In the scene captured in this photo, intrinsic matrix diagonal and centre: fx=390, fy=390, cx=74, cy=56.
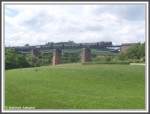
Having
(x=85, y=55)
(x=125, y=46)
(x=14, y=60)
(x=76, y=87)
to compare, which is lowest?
(x=76, y=87)

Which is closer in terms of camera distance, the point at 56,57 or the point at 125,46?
the point at 125,46

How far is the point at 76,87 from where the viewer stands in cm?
1205

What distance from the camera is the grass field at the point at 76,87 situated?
34.0ft

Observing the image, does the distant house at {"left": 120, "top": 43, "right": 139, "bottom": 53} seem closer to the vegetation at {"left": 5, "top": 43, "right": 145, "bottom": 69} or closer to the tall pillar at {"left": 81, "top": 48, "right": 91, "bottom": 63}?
the vegetation at {"left": 5, "top": 43, "right": 145, "bottom": 69}

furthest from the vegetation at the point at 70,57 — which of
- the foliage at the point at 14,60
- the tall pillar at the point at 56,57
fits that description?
the tall pillar at the point at 56,57

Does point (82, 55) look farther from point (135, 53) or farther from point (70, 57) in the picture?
point (135, 53)

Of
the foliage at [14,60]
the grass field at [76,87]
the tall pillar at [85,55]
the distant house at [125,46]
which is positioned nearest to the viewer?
the grass field at [76,87]

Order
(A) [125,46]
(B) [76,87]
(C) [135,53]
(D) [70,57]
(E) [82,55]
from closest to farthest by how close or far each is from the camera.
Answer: (A) [125,46]
(E) [82,55]
(D) [70,57]
(C) [135,53]
(B) [76,87]

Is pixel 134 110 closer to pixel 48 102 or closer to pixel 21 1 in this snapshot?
pixel 48 102

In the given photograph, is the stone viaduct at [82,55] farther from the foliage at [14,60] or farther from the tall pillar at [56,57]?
the foliage at [14,60]

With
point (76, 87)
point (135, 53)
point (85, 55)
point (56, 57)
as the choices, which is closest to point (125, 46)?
point (135, 53)

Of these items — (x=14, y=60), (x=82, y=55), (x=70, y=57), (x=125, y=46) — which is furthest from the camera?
(x=70, y=57)

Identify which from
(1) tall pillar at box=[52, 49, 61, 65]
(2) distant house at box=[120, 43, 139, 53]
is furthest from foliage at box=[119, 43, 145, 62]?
(1) tall pillar at box=[52, 49, 61, 65]

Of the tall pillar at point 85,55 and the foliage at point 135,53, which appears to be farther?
the tall pillar at point 85,55
